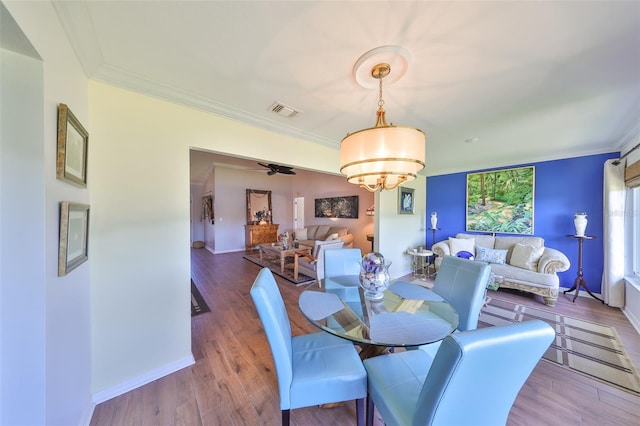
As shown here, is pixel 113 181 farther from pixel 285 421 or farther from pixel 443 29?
pixel 443 29

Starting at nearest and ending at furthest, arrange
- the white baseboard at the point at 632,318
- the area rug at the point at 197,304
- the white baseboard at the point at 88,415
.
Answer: the white baseboard at the point at 88,415, the white baseboard at the point at 632,318, the area rug at the point at 197,304

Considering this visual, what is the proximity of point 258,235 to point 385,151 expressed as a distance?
612 centimetres

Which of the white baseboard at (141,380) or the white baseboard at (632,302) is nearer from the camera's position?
the white baseboard at (141,380)

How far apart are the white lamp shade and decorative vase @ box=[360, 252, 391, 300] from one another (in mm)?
687

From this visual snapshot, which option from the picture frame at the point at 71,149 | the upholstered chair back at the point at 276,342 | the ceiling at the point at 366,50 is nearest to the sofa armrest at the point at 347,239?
the ceiling at the point at 366,50

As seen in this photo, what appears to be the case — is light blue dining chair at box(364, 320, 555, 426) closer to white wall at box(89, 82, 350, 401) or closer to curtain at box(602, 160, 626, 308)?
white wall at box(89, 82, 350, 401)

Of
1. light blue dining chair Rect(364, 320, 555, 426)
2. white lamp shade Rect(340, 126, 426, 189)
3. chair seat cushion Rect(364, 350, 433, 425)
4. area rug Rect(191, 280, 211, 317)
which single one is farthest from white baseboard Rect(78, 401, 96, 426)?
white lamp shade Rect(340, 126, 426, 189)

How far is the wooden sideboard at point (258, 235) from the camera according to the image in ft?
22.3

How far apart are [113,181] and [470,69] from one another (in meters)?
2.73

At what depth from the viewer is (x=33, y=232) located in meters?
0.90

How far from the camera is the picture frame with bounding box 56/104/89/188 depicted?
1059mm

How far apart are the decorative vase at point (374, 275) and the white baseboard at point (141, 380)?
5.64 feet

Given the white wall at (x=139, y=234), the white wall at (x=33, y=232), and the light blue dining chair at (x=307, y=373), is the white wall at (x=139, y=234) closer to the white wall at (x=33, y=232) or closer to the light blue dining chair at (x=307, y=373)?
the white wall at (x=33, y=232)

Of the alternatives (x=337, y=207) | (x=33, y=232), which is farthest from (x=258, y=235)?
(x=33, y=232)
